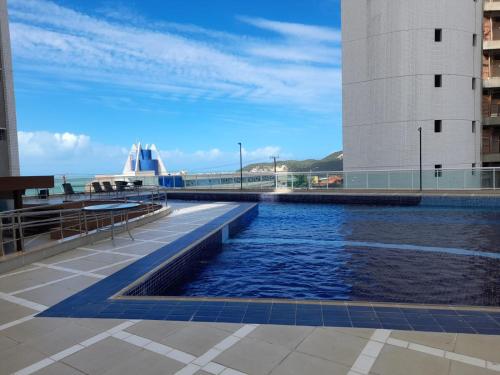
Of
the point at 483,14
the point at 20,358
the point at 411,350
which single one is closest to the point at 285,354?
the point at 411,350

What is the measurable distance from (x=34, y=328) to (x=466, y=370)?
366cm

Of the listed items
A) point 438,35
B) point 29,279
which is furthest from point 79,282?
point 438,35

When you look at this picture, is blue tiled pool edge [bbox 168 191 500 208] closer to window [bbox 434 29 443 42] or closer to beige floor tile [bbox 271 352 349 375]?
window [bbox 434 29 443 42]

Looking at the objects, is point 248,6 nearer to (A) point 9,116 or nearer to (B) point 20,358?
(A) point 9,116

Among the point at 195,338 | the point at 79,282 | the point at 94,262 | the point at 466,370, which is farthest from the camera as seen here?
the point at 94,262

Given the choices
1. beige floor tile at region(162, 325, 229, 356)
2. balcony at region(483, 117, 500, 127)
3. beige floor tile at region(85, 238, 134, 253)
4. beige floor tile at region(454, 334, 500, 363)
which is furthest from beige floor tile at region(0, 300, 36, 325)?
balcony at region(483, 117, 500, 127)

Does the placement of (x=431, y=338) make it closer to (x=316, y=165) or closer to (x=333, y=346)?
(x=333, y=346)

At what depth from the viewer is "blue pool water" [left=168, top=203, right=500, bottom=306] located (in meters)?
5.39

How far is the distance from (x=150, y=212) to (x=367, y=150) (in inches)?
656

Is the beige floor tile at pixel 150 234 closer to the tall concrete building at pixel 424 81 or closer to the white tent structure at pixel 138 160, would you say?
the tall concrete building at pixel 424 81

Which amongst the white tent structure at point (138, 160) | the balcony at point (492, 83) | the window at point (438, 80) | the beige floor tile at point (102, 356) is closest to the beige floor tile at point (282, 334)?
the beige floor tile at point (102, 356)

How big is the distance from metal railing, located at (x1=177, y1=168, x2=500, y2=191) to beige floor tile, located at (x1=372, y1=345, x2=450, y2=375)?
1608 cm

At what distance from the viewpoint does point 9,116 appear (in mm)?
15094

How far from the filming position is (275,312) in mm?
3564
